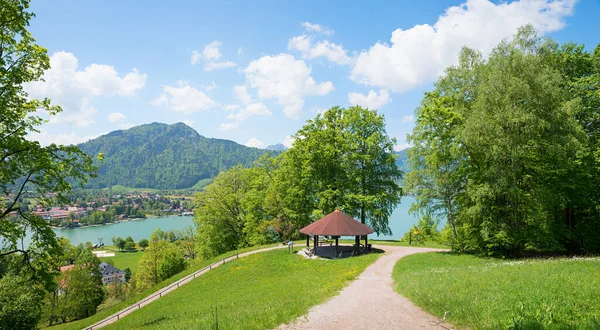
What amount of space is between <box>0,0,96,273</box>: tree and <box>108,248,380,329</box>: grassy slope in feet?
20.2

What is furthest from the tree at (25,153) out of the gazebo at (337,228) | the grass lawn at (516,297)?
the gazebo at (337,228)

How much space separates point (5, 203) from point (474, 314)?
17.3 metres

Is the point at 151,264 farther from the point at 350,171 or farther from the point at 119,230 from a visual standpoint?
the point at 119,230

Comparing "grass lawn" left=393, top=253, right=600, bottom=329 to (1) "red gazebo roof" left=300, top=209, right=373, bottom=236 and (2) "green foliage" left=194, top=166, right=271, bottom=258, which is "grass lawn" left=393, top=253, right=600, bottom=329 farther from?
(2) "green foliage" left=194, top=166, right=271, bottom=258

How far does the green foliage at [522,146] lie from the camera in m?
19.3

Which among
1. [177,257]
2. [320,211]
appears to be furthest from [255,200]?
[177,257]

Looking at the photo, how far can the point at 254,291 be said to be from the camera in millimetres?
18562

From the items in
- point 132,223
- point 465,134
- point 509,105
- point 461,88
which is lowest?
point 132,223

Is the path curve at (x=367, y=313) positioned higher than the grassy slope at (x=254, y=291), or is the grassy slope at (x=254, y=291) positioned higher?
the path curve at (x=367, y=313)

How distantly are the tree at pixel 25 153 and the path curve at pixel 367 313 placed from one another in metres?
9.78

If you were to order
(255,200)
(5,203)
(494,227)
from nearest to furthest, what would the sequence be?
(5,203)
(494,227)
(255,200)

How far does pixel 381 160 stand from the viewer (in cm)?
3434

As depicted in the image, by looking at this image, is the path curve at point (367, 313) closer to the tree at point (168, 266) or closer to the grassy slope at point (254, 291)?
the grassy slope at point (254, 291)

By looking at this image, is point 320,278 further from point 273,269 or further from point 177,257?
point 177,257
